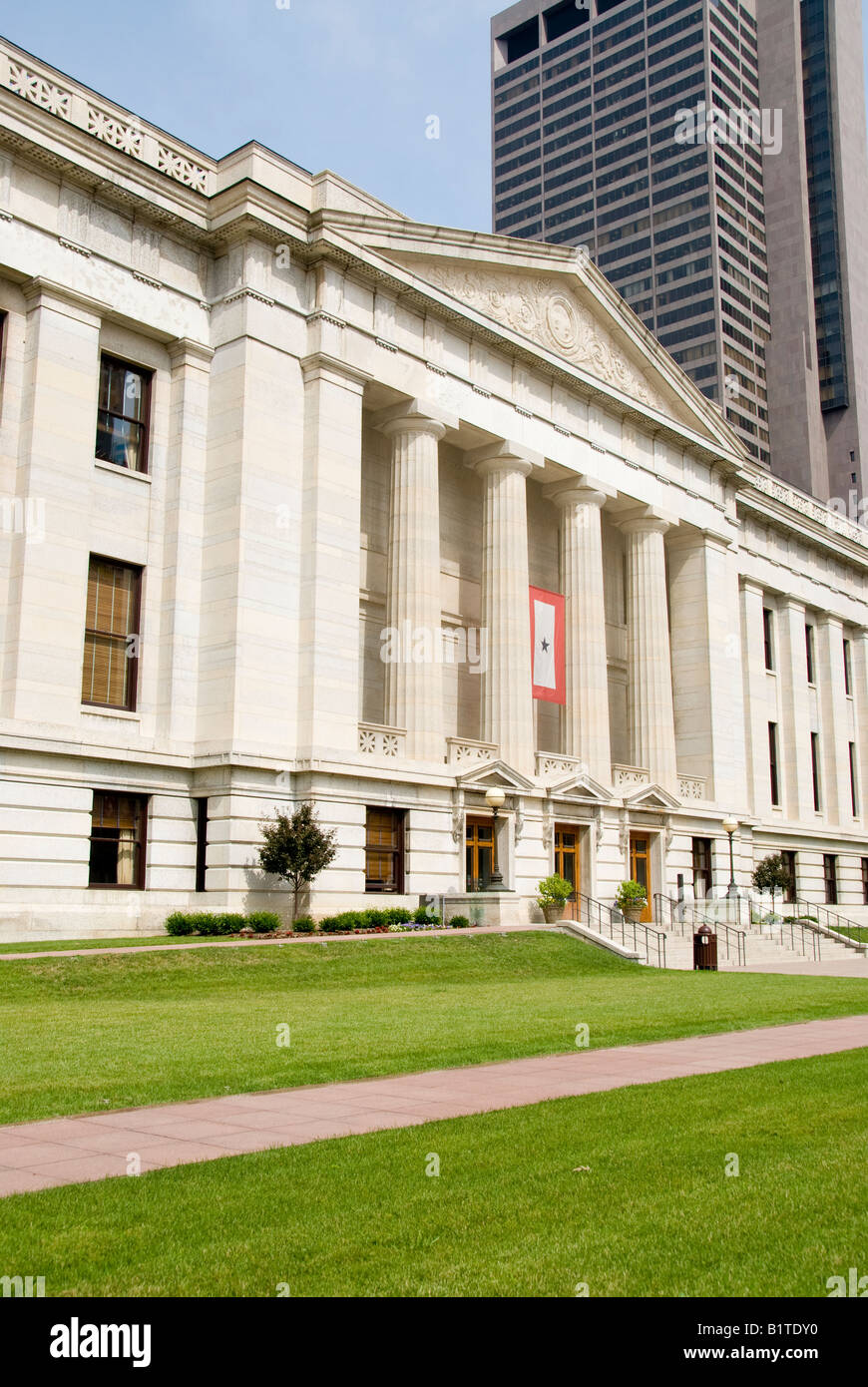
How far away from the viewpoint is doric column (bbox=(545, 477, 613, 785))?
47.9m

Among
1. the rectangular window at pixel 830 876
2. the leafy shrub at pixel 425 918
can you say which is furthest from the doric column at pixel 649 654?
the rectangular window at pixel 830 876

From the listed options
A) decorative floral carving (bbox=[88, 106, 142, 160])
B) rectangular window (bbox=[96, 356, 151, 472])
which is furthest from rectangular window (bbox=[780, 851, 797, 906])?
decorative floral carving (bbox=[88, 106, 142, 160])

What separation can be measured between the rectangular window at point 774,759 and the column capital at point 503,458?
2765 cm

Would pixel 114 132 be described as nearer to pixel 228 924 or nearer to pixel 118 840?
pixel 118 840

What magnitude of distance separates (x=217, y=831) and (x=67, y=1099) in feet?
77.7

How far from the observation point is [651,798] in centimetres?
4975

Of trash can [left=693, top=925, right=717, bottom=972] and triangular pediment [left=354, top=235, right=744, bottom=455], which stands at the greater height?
triangular pediment [left=354, top=235, right=744, bottom=455]

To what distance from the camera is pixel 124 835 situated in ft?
111

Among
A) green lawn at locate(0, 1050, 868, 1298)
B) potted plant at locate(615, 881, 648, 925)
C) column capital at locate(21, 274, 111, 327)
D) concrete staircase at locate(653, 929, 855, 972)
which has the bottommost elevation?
concrete staircase at locate(653, 929, 855, 972)

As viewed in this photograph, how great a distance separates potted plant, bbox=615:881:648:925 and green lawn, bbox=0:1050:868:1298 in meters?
35.4

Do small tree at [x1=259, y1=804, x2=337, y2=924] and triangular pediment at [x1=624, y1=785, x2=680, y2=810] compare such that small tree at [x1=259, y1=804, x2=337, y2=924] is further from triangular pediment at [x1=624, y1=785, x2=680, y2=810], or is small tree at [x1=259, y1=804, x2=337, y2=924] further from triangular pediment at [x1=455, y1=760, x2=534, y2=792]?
triangular pediment at [x1=624, y1=785, x2=680, y2=810]

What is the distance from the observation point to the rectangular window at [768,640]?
226 feet

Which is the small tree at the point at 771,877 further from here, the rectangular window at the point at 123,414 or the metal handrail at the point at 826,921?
the rectangular window at the point at 123,414

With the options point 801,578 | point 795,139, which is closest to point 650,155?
point 795,139
